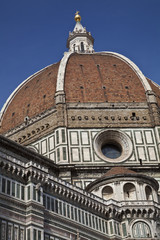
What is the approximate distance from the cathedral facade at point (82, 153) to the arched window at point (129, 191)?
0.08 metres

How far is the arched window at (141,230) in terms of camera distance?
2939 centimetres

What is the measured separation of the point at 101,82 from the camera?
144ft

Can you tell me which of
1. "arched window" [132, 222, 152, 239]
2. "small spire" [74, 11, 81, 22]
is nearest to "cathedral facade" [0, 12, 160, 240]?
"arched window" [132, 222, 152, 239]

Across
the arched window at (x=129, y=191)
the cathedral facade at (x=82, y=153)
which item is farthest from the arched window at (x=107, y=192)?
the arched window at (x=129, y=191)

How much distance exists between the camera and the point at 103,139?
39.2 meters

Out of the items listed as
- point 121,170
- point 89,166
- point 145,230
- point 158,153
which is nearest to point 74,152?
point 89,166

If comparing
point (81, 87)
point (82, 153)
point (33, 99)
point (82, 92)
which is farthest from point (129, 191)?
point (33, 99)

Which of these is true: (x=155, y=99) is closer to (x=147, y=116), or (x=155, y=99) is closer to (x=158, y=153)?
(x=147, y=116)

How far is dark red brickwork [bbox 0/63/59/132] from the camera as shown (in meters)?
43.1

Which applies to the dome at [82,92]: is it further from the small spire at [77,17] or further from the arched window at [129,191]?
the small spire at [77,17]

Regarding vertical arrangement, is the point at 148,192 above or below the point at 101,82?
below

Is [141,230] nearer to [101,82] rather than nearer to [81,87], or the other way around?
[81,87]

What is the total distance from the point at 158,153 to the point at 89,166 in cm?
710

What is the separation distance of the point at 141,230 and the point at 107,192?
14.3 feet
